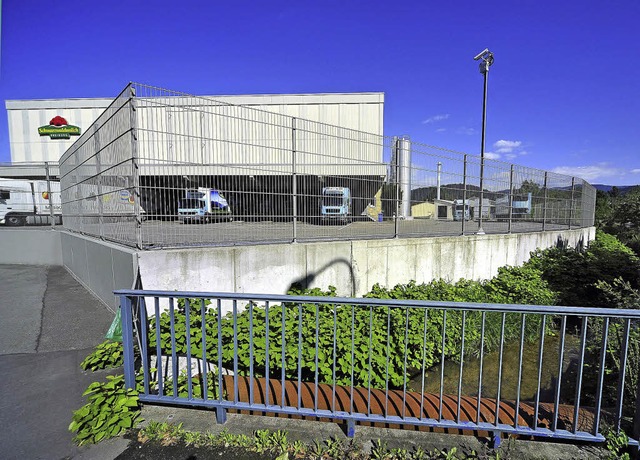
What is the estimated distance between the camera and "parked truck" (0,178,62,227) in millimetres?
9633

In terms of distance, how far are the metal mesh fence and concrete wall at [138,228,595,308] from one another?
30cm

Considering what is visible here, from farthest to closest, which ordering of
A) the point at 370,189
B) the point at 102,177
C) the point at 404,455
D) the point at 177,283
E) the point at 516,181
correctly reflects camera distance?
the point at 516,181, the point at 370,189, the point at 102,177, the point at 177,283, the point at 404,455

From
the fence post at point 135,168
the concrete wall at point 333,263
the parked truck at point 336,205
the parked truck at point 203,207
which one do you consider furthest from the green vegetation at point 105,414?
the parked truck at point 336,205

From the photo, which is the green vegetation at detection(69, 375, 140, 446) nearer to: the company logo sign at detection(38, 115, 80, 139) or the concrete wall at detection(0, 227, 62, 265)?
the concrete wall at detection(0, 227, 62, 265)

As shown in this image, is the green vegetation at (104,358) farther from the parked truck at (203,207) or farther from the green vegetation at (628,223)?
the green vegetation at (628,223)

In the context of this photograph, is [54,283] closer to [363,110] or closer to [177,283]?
[177,283]

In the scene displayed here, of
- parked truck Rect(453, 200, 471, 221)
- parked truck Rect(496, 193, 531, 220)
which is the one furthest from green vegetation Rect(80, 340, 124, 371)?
parked truck Rect(496, 193, 531, 220)

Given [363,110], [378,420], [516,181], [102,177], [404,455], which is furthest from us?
[363,110]

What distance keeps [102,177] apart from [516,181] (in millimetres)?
11440

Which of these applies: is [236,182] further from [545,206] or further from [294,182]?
[545,206]

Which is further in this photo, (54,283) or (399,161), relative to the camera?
(399,161)

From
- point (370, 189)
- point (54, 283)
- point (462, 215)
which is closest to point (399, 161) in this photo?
point (370, 189)

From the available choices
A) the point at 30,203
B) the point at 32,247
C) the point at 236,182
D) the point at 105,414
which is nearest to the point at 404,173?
the point at 236,182

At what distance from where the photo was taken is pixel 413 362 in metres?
4.62
